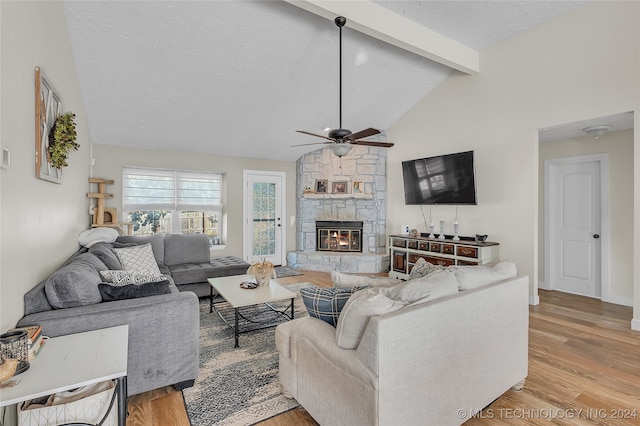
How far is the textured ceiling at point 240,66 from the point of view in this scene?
315 cm

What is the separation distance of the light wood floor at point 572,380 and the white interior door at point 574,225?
0.76 meters

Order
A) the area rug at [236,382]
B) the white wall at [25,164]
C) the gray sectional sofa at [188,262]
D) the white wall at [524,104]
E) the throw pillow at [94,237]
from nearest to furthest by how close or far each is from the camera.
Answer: the white wall at [25,164] → the area rug at [236,382] → the white wall at [524,104] → the throw pillow at [94,237] → the gray sectional sofa at [188,262]

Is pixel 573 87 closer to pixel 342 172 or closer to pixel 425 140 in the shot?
pixel 425 140

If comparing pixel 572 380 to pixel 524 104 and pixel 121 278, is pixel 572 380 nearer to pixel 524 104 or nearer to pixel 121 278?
pixel 524 104

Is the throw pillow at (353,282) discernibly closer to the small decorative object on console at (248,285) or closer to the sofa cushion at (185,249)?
the small decorative object on console at (248,285)

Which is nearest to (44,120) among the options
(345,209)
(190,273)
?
(190,273)

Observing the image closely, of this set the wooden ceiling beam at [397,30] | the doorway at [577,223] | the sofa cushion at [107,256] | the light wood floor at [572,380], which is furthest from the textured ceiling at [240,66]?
the light wood floor at [572,380]

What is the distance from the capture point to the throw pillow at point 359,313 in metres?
1.53

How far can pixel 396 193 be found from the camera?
6.12 metres

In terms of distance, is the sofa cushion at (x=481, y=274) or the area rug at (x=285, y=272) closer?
the sofa cushion at (x=481, y=274)

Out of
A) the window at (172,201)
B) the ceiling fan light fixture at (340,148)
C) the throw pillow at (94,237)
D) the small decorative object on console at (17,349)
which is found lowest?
the small decorative object on console at (17,349)

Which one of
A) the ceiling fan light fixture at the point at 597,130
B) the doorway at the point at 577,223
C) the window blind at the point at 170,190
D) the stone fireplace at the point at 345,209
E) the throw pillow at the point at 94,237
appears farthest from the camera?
the stone fireplace at the point at 345,209

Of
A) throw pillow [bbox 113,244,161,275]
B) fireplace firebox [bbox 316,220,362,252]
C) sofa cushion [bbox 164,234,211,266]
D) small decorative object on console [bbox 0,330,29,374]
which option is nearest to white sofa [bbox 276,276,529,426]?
small decorative object on console [bbox 0,330,29,374]

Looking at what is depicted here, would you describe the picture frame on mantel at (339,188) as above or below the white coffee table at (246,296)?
above
